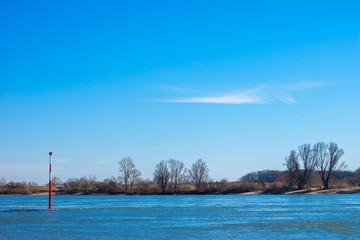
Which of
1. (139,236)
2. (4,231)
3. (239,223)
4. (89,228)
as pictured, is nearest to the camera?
(139,236)

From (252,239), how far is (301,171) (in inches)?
3474

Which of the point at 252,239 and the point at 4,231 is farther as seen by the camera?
the point at 4,231

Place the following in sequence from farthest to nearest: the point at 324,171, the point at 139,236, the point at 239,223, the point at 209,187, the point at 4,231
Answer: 1. the point at 209,187
2. the point at 324,171
3. the point at 239,223
4. the point at 4,231
5. the point at 139,236

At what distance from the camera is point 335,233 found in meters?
26.2

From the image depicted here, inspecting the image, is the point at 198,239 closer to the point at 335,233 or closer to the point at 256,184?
the point at 335,233

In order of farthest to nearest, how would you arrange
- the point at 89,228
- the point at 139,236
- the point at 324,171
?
1. the point at 324,171
2. the point at 89,228
3. the point at 139,236

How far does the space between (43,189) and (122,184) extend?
22610 mm

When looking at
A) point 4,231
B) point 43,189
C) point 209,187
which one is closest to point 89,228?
point 4,231

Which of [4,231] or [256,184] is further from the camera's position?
[256,184]

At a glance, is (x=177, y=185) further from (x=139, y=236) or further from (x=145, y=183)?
(x=139, y=236)

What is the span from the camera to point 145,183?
384 feet

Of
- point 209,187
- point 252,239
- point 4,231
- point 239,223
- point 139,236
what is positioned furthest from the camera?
point 209,187

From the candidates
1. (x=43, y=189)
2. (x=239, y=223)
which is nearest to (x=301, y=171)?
(x=43, y=189)

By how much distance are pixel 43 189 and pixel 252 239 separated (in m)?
107
